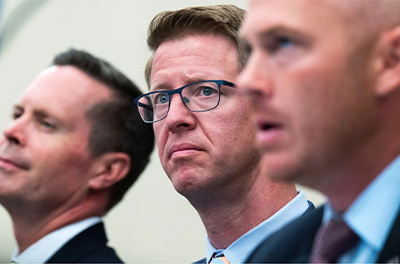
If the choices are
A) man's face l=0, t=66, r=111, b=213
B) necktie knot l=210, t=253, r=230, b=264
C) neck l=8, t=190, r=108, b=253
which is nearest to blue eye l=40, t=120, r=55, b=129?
man's face l=0, t=66, r=111, b=213

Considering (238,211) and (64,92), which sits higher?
(64,92)

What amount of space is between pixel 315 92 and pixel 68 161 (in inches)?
53.4

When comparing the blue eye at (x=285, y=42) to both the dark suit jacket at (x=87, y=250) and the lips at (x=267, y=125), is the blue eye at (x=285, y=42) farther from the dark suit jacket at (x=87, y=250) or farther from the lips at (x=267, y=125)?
the dark suit jacket at (x=87, y=250)

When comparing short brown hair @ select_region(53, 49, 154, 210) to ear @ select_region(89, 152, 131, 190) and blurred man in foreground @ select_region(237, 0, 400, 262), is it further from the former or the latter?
blurred man in foreground @ select_region(237, 0, 400, 262)

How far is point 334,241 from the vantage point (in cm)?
132

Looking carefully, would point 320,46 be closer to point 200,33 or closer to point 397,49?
point 397,49

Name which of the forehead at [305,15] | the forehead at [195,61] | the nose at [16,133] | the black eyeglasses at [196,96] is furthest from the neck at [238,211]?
the forehead at [305,15]

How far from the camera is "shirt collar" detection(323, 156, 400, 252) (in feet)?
4.08

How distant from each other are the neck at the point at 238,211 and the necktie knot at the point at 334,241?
3.13 feet

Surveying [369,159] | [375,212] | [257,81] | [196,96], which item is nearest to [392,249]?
[375,212]

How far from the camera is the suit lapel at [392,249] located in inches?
47.4

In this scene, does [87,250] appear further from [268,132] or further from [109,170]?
[268,132]

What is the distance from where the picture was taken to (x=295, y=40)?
4.25 feet

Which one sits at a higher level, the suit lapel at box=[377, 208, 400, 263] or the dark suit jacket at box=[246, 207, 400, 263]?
the suit lapel at box=[377, 208, 400, 263]
